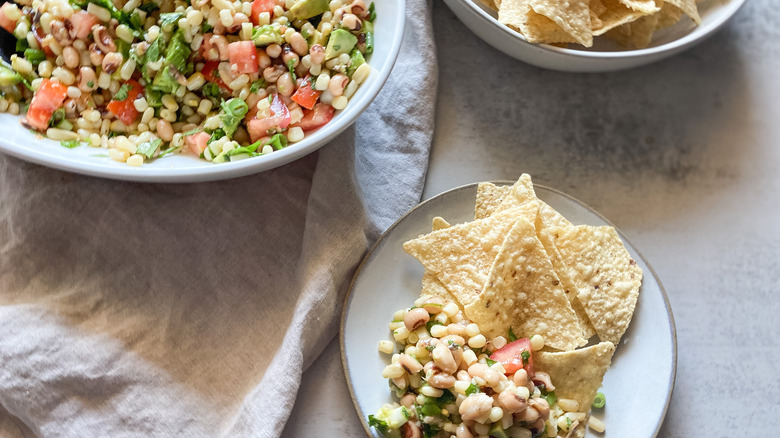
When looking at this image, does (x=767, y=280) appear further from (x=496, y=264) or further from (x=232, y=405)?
(x=232, y=405)

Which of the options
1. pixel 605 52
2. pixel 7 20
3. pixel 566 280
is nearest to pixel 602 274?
pixel 566 280

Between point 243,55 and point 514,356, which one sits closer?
point 243,55

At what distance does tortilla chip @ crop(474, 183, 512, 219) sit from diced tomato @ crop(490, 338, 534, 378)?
0.43 metres

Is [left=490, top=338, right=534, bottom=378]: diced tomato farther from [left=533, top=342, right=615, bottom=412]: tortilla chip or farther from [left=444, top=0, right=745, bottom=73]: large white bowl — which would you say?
[left=444, top=0, right=745, bottom=73]: large white bowl

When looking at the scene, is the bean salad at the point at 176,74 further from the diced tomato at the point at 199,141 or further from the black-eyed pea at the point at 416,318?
the black-eyed pea at the point at 416,318

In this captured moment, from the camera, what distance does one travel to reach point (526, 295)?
231 centimetres

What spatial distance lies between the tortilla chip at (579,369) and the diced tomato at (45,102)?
153 cm

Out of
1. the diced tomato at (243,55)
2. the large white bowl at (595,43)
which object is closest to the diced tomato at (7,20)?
the diced tomato at (243,55)

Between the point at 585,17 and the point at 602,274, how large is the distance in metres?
0.80

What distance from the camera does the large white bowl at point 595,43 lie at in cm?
239

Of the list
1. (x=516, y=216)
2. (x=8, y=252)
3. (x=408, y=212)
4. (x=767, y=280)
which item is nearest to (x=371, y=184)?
(x=408, y=212)

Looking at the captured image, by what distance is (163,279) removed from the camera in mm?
2373

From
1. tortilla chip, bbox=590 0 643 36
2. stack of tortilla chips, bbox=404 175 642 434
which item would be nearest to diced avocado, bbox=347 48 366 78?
stack of tortilla chips, bbox=404 175 642 434

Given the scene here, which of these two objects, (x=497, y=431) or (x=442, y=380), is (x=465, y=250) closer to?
(x=442, y=380)
